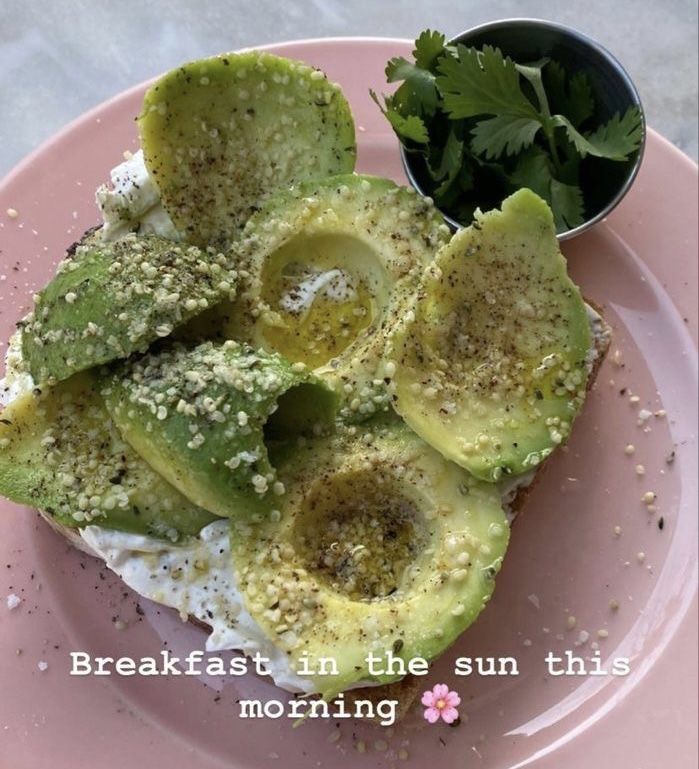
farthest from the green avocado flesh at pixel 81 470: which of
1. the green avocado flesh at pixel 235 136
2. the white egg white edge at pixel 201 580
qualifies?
the green avocado flesh at pixel 235 136

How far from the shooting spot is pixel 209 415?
1.68 metres

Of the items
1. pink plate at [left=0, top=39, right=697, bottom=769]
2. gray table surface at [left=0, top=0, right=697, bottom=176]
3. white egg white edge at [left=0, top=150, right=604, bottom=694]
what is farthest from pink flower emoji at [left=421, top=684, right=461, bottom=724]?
gray table surface at [left=0, top=0, right=697, bottom=176]

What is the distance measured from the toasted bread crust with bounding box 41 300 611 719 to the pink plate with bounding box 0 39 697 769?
8 cm

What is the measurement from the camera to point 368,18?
2793mm

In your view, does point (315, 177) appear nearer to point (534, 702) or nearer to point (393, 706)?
point (393, 706)

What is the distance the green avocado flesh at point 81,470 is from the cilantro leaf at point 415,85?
3.19 ft

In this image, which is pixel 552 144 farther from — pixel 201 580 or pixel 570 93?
pixel 201 580

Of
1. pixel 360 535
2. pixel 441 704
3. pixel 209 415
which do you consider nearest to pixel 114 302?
pixel 209 415

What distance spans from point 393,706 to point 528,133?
1.31 meters

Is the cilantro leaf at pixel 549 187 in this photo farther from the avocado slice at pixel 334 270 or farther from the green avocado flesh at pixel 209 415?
the green avocado flesh at pixel 209 415

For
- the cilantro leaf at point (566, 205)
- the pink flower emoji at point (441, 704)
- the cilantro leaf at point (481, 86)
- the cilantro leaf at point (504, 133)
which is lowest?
the pink flower emoji at point (441, 704)

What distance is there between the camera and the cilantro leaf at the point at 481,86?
6.67 ft

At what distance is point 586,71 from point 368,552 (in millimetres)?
1266

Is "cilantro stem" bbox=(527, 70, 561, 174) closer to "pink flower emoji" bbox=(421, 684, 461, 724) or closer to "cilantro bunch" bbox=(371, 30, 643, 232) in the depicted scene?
"cilantro bunch" bbox=(371, 30, 643, 232)
